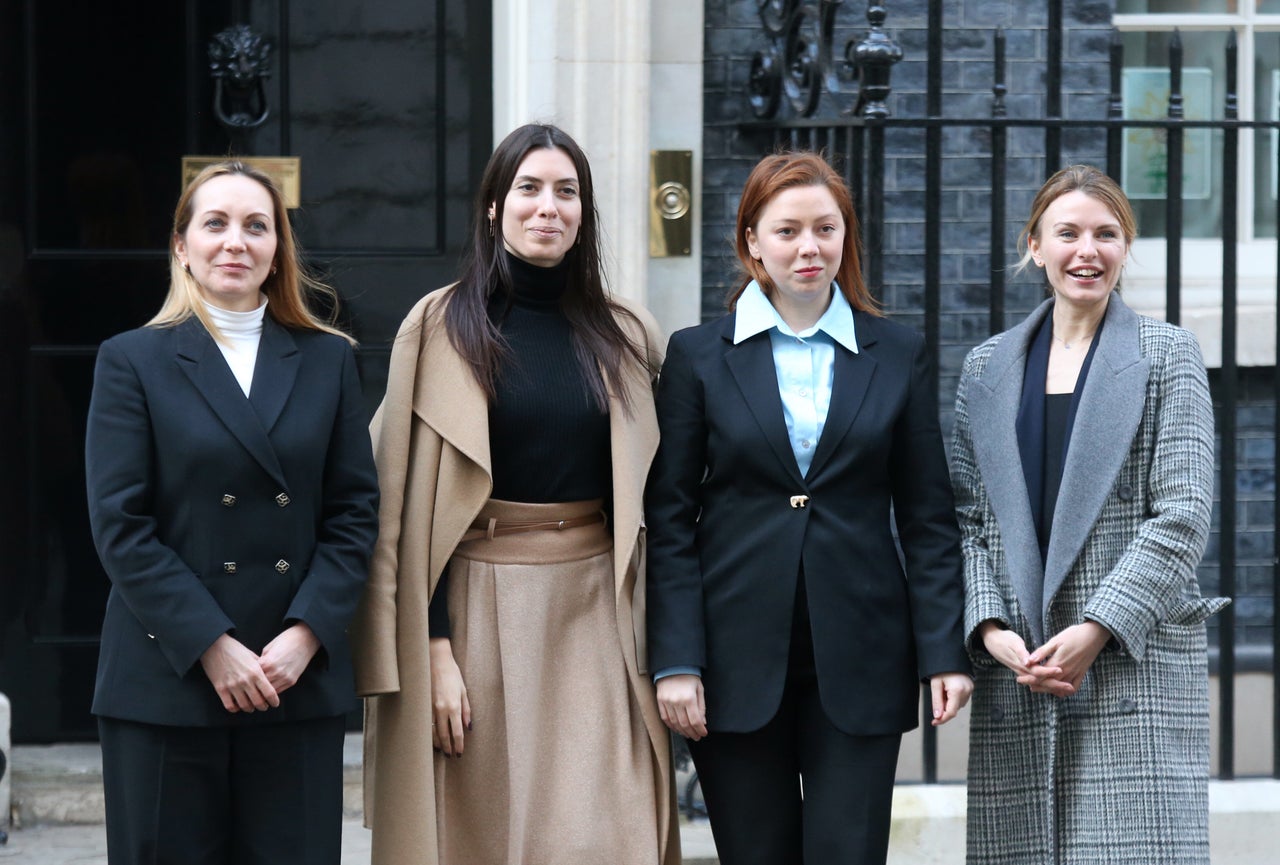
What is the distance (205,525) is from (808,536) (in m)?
1.14

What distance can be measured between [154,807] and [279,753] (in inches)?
9.6

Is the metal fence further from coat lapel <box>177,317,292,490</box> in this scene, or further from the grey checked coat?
coat lapel <box>177,317,292,490</box>

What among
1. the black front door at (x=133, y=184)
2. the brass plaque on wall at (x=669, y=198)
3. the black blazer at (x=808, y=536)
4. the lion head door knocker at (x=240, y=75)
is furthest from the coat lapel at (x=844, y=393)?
the lion head door knocker at (x=240, y=75)

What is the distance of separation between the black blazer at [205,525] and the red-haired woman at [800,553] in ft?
2.11

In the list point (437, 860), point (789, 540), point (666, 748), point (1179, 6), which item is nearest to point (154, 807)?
point (437, 860)

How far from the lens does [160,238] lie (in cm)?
523

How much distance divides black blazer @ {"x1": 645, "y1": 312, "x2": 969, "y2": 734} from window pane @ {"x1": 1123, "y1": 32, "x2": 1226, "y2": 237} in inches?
129

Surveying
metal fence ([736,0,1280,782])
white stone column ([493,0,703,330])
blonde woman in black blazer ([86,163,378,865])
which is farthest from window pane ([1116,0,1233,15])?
blonde woman in black blazer ([86,163,378,865])

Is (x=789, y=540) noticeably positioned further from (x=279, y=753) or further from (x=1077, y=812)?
(x=279, y=753)

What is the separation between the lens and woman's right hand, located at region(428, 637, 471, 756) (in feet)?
11.1

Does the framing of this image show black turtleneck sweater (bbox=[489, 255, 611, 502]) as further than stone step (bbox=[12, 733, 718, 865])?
No

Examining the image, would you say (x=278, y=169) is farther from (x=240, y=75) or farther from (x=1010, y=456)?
(x=1010, y=456)

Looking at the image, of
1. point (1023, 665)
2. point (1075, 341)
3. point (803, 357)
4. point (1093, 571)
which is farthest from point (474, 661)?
point (1075, 341)

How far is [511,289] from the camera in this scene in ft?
11.5
